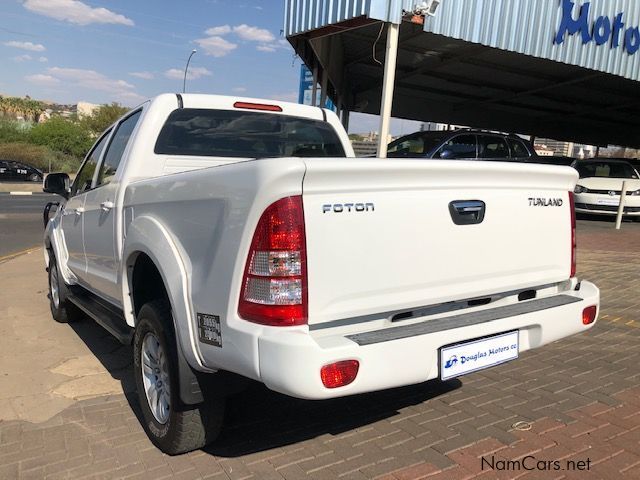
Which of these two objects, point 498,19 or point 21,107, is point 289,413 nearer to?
point 498,19

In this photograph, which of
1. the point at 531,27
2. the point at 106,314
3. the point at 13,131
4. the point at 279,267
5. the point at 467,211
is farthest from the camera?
the point at 13,131

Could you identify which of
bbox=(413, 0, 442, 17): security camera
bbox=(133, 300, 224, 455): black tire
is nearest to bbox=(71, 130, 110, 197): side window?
bbox=(133, 300, 224, 455): black tire

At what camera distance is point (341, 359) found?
7.13ft

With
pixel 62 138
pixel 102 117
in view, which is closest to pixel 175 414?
pixel 62 138

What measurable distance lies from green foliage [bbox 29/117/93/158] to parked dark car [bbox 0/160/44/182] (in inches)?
589

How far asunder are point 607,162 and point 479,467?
49.1 ft

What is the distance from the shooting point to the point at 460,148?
11617 millimetres

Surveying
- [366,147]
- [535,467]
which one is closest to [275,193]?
[535,467]

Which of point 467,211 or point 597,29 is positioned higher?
point 597,29

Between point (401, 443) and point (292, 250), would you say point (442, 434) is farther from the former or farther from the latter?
point (292, 250)

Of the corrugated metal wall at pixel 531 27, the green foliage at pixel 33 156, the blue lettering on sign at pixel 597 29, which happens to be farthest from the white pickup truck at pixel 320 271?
the green foliage at pixel 33 156

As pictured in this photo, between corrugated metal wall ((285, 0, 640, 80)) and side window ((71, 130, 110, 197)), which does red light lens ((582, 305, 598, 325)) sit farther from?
corrugated metal wall ((285, 0, 640, 80))

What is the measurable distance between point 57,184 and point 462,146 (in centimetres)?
866

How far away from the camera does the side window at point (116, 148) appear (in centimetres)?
388
